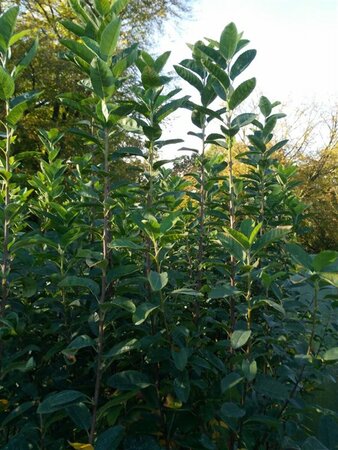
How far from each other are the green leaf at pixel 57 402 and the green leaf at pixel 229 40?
1.72 metres

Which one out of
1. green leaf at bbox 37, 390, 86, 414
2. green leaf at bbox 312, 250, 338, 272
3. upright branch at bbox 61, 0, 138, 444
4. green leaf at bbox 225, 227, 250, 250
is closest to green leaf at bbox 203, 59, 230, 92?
upright branch at bbox 61, 0, 138, 444

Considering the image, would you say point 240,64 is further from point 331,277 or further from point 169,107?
point 331,277

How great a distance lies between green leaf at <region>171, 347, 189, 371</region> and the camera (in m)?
2.08

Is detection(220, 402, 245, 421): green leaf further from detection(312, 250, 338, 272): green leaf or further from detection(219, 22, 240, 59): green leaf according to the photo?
detection(219, 22, 240, 59): green leaf

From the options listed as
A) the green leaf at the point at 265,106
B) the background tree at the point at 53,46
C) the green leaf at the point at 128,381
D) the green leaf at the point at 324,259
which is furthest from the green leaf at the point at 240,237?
the background tree at the point at 53,46

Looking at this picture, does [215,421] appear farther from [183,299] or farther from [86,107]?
[86,107]

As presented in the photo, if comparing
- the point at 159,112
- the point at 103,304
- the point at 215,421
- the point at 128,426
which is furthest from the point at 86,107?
the point at 215,421

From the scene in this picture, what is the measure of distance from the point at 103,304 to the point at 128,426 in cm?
53

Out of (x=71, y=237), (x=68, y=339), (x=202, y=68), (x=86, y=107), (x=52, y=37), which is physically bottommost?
(x=68, y=339)

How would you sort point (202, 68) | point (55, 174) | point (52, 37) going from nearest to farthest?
point (202, 68)
point (55, 174)
point (52, 37)

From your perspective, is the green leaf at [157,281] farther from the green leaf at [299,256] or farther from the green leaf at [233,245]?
the green leaf at [299,256]

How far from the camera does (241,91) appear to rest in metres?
2.62

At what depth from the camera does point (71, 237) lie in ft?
7.87

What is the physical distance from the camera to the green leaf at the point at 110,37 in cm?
225
